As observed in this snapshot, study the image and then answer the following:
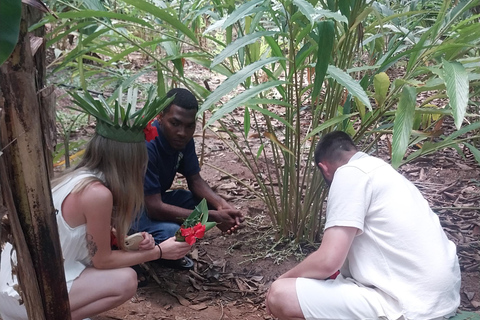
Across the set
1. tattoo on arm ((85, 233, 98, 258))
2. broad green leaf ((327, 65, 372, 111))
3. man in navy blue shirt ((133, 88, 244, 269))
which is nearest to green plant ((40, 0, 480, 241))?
broad green leaf ((327, 65, 372, 111))

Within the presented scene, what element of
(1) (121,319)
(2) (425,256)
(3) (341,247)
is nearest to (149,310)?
(1) (121,319)

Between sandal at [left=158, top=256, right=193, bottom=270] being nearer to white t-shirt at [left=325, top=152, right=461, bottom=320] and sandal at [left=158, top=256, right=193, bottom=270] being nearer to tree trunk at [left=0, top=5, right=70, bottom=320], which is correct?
white t-shirt at [left=325, top=152, right=461, bottom=320]

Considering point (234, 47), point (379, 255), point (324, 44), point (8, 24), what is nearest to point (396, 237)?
point (379, 255)

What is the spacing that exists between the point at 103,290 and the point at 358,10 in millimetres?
1271

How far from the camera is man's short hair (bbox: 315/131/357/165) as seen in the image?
66.5 inches

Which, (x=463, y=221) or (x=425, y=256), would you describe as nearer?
(x=425, y=256)

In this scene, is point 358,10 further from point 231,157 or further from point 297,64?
point 231,157

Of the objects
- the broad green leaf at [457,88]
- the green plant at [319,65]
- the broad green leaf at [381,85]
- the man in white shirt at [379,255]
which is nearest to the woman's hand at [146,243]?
the green plant at [319,65]

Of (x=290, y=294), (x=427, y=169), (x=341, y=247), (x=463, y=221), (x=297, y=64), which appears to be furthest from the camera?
(x=427, y=169)

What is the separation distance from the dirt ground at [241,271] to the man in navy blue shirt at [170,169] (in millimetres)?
124

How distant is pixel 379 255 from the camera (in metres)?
1.58

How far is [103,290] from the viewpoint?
1.72 metres

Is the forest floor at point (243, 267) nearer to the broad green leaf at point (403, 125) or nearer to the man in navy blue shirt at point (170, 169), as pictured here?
the man in navy blue shirt at point (170, 169)

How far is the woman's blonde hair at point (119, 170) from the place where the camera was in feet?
5.45
